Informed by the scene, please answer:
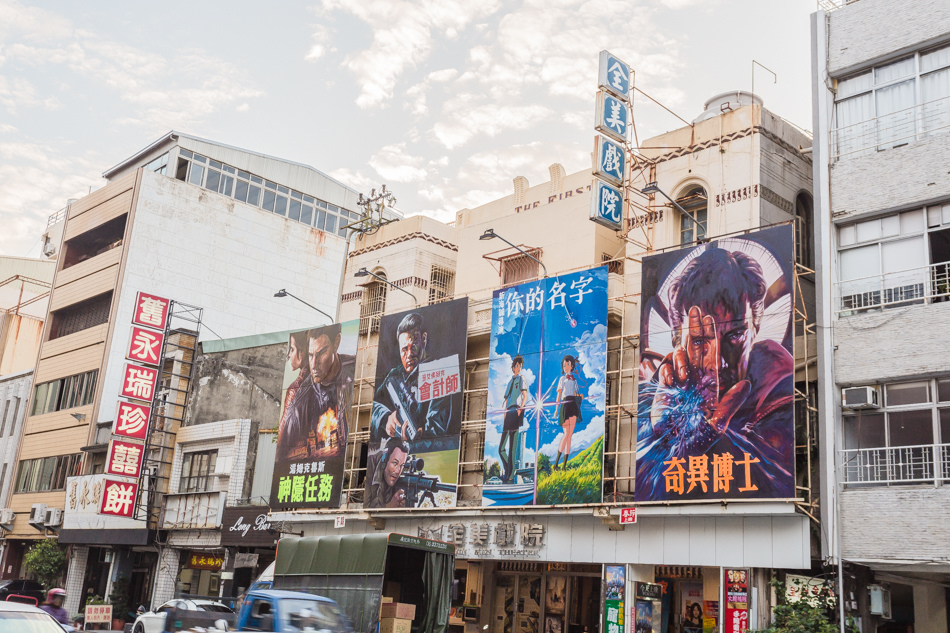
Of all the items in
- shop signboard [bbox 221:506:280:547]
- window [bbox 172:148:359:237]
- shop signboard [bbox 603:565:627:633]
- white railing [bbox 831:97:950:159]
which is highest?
window [bbox 172:148:359:237]

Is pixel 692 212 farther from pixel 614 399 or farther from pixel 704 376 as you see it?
pixel 704 376

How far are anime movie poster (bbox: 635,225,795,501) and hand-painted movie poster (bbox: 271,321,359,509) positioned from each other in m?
12.2

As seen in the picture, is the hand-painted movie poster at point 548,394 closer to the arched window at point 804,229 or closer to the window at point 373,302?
the arched window at point 804,229

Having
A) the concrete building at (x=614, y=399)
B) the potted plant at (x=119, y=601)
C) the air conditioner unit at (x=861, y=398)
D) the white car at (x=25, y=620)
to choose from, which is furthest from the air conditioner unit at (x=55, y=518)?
the air conditioner unit at (x=861, y=398)

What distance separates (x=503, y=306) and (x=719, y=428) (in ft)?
27.3

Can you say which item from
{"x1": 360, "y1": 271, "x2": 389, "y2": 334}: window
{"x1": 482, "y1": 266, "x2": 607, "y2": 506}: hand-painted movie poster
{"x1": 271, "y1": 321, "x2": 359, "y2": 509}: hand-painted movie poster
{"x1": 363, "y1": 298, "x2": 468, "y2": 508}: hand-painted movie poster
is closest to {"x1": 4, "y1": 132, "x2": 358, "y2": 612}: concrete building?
{"x1": 271, "y1": 321, "x2": 359, "y2": 509}: hand-painted movie poster

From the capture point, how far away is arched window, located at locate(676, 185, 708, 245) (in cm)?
2527

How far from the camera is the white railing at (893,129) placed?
20.0 meters

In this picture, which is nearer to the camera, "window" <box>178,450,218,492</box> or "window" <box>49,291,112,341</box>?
"window" <box>178,450,218,492</box>

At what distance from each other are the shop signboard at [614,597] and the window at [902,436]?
19.8 ft

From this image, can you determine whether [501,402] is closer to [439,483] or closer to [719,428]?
[439,483]

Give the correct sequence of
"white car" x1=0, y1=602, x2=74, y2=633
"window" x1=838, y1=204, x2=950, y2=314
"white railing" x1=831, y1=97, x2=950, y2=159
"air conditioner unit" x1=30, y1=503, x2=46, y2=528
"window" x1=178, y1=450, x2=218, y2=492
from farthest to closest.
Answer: "air conditioner unit" x1=30, y1=503, x2=46, y2=528 → "window" x1=178, y1=450, x2=218, y2=492 → "white railing" x1=831, y1=97, x2=950, y2=159 → "window" x1=838, y1=204, x2=950, y2=314 → "white car" x1=0, y1=602, x2=74, y2=633

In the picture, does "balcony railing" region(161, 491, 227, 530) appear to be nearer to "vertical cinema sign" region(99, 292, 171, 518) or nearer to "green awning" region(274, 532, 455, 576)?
"vertical cinema sign" region(99, 292, 171, 518)

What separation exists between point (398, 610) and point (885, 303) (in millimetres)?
12232
